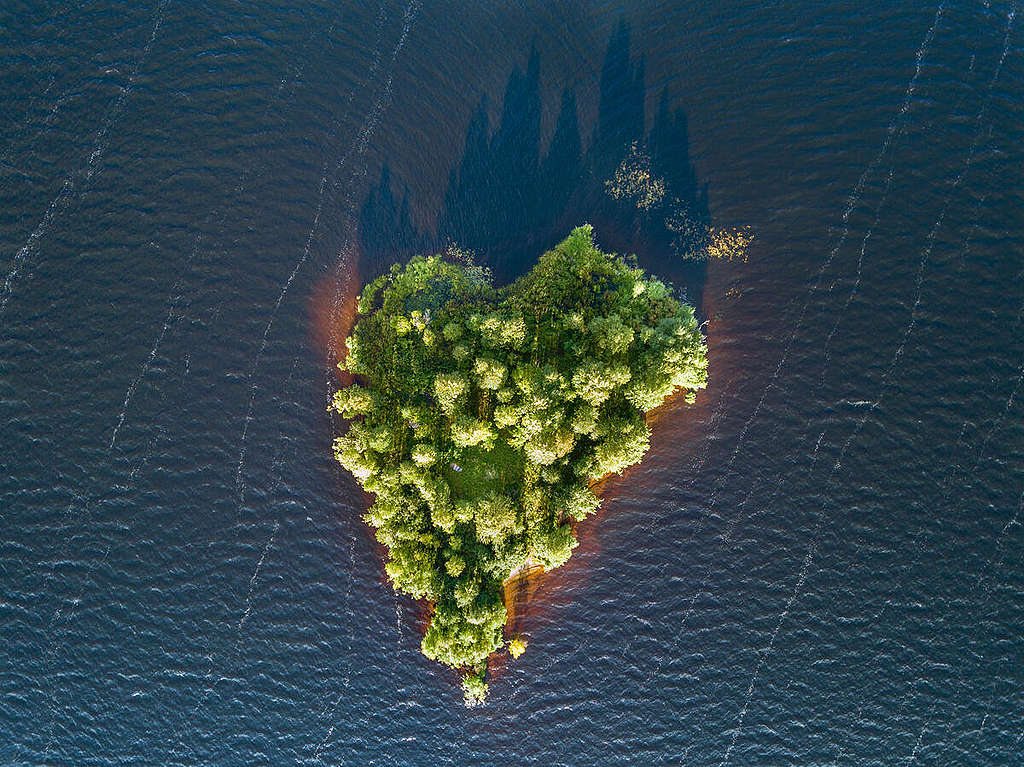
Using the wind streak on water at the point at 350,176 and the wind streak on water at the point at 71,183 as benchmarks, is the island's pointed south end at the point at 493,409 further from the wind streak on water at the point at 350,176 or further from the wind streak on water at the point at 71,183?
the wind streak on water at the point at 71,183

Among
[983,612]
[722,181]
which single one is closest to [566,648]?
[983,612]

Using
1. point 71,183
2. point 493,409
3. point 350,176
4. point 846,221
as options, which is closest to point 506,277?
point 493,409

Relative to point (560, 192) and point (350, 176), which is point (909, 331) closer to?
point (560, 192)

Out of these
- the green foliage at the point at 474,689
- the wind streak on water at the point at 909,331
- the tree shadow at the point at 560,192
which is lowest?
the green foliage at the point at 474,689

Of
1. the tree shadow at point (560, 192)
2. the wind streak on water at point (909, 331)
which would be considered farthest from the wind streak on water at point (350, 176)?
the wind streak on water at point (909, 331)

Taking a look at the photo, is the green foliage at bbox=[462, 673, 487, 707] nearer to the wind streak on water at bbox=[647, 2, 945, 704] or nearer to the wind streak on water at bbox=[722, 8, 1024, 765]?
the wind streak on water at bbox=[647, 2, 945, 704]

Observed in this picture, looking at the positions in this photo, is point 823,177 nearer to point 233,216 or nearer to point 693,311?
point 693,311
